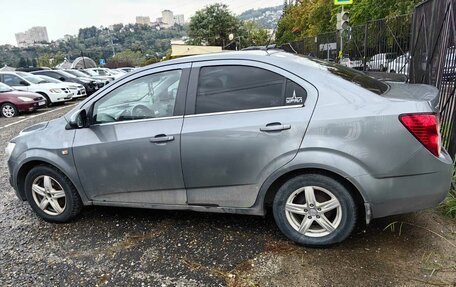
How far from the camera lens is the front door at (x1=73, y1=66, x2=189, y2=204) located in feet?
10.4

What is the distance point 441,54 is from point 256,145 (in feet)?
10.3

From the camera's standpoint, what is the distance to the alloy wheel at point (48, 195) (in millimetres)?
3699

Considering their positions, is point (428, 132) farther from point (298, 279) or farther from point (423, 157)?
point (298, 279)

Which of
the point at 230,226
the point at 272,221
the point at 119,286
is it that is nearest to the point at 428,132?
the point at 272,221

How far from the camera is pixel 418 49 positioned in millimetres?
6055

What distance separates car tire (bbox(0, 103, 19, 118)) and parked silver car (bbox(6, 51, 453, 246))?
1047 cm

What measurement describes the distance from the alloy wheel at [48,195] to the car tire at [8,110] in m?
10.5

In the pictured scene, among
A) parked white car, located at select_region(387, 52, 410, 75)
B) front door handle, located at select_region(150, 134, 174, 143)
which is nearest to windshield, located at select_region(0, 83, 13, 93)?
front door handle, located at select_region(150, 134, 174, 143)

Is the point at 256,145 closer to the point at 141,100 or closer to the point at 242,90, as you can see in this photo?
the point at 242,90

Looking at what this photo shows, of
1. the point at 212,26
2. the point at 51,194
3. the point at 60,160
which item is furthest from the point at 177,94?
the point at 212,26

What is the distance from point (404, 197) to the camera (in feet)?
8.98

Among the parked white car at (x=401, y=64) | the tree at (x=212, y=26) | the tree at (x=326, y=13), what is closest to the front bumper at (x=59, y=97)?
the parked white car at (x=401, y=64)

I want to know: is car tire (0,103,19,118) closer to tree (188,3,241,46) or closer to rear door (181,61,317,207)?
rear door (181,61,317,207)

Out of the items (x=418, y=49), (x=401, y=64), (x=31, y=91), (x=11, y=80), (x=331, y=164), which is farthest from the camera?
(x=11, y=80)
